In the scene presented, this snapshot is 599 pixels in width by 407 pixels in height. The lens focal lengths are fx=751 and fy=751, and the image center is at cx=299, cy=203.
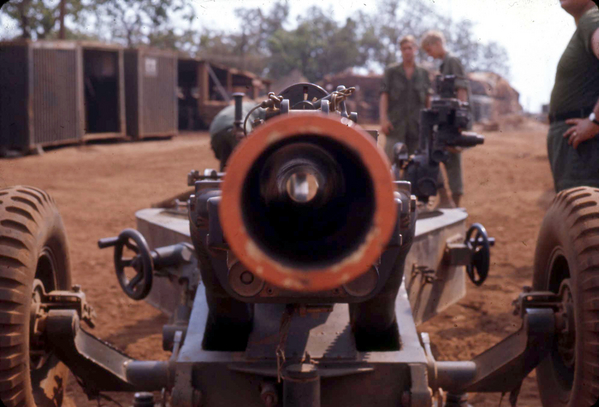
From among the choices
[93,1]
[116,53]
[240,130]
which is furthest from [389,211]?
[93,1]

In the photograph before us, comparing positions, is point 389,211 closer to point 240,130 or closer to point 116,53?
point 240,130

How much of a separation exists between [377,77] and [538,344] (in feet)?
94.1

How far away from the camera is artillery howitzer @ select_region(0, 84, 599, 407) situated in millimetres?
1796

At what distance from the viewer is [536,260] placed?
338 centimetres

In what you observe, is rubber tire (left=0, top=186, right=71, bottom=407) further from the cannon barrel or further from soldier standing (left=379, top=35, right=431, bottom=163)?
soldier standing (left=379, top=35, right=431, bottom=163)

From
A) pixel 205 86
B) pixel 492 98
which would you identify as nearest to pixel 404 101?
pixel 205 86

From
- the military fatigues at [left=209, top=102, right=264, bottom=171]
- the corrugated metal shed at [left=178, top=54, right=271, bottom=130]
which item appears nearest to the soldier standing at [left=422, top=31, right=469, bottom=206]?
the military fatigues at [left=209, top=102, right=264, bottom=171]

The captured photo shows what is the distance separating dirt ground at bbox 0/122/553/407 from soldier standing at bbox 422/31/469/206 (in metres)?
0.81

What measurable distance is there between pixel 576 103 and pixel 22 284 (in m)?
3.10

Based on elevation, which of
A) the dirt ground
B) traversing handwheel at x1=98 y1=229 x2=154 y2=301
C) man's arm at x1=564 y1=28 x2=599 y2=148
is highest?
man's arm at x1=564 y1=28 x2=599 y2=148

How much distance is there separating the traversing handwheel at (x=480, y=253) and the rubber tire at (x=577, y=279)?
67cm

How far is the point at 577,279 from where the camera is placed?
8.87 ft

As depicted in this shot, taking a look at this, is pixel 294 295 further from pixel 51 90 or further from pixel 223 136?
pixel 51 90

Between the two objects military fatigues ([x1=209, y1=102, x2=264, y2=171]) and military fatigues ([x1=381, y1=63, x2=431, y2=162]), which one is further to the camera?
military fatigues ([x1=381, y1=63, x2=431, y2=162])
